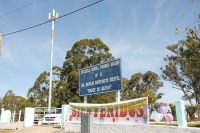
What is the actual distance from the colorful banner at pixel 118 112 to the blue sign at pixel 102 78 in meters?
1.30

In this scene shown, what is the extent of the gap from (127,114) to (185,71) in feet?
102

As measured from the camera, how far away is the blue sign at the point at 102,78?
48.1ft

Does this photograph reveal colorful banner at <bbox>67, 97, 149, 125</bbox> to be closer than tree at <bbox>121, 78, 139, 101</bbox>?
Yes

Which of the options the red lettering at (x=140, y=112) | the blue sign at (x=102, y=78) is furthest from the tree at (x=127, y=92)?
the red lettering at (x=140, y=112)

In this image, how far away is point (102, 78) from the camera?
619 inches

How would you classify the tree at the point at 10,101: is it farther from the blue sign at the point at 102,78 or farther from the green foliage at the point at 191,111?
the blue sign at the point at 102,78

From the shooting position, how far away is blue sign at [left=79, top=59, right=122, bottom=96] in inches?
578

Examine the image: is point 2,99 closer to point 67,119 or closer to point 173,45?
point 173,45

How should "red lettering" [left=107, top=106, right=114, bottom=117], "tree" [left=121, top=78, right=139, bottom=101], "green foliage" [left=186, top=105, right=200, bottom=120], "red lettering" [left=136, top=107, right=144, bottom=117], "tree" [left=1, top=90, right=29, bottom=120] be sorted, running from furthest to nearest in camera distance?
"tree" [left=1, top=90, right=29, bottom=120] < "tree" [left=121, top=78, right=139, bottom=101] < "green foliage" [left=186, top=105, right=200, bottom=120] < "red lettering" [left=107, top=106, right=114, bottom=117] < "red lettering" [left=136, top=107, right=144, bottom=117]

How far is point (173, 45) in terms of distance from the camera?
41.9 meters

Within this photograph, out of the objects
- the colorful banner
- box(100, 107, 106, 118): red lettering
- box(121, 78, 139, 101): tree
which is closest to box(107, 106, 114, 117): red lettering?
the colorful banner

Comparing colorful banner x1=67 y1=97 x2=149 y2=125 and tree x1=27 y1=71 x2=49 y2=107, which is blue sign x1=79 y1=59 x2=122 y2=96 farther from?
tree x1=27 y1=71 x2=49 y2=107

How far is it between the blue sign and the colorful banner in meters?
1.30

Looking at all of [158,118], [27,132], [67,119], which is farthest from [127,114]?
[27,132]
